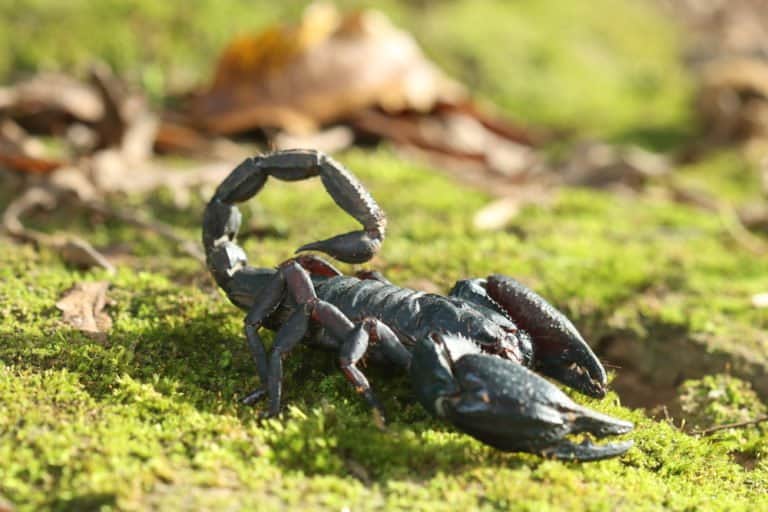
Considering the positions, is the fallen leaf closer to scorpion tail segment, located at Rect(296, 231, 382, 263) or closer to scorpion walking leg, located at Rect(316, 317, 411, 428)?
scorpion tail segment, located at Rect(296, 231, 382, 263)

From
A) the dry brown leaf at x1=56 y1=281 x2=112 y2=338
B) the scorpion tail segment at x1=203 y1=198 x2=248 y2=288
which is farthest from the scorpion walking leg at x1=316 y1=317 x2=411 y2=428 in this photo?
the dry brown leaf at x1=56 y1=281 x2=112 y2=338

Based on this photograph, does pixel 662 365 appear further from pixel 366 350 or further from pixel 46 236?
pixel 46 236

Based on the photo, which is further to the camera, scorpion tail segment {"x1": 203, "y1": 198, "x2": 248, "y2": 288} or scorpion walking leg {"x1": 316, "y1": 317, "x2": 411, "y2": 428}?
scorpion tail segment {"x1": 203, "y1": 198, "x2": 248, "y2": 288}

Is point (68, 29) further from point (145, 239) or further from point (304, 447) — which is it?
point (304, 447)

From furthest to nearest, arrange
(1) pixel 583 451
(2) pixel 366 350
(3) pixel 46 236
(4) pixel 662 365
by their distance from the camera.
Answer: (3) pixel 46 236 < (4) pixel 662 365 < (2) pixel 366 350 < (1) pixel 583 451

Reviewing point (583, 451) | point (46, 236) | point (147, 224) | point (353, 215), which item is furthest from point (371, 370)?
point (46, 236)

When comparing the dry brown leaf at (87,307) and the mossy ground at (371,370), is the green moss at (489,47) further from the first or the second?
the dry brown leaf at (87,307)

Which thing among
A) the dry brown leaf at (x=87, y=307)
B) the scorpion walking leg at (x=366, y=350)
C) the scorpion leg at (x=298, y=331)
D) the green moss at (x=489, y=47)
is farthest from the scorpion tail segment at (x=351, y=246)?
the green moss at (x=489, y=47)

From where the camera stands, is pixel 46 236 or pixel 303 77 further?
pixel 303 77
